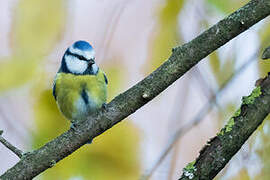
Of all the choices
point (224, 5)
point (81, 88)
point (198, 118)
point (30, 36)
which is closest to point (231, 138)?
point (198, 118)

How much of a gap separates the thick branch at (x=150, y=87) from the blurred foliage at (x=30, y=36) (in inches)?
9.3

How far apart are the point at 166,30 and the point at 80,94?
2.93 feet

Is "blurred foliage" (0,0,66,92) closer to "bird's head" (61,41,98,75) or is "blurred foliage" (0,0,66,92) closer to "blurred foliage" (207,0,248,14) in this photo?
"blurred foliage" (207,0,248,14)

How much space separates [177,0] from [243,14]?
7.8 inches

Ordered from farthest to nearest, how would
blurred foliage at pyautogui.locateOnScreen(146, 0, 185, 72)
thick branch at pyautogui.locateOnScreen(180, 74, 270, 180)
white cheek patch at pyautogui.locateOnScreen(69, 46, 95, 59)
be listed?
white cheek patch at pyautogui.locateOnScreen(69, 46, 95, 59) → blurred foliage at pyautogui.locateOnScreen(146, 0, 185, 72) → thick branch at pyautogui.locateOnScreen(180, 74, 270, 180)

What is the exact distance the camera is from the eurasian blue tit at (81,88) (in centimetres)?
201

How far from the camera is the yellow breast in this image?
2.01 m

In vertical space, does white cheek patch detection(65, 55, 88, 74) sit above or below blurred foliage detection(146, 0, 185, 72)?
above

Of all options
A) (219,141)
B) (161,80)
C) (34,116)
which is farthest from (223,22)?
(34,116)

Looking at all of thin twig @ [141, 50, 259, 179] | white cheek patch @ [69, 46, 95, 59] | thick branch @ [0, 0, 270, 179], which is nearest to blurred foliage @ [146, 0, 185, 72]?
thick branch @ [0, 0, 270, 179]

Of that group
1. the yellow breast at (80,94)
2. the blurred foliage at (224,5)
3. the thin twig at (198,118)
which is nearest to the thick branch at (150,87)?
the blurred foliage at (224,5)

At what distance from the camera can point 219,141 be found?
1148 mm

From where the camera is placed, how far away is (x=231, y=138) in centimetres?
114

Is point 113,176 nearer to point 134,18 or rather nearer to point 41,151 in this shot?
point 41,151
